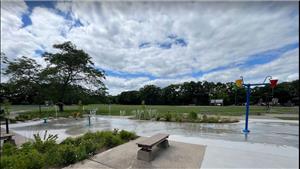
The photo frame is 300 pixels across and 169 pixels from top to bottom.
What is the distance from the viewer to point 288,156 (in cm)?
368

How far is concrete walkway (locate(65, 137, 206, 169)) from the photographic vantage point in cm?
333

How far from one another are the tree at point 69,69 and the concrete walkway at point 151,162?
15.9 meters

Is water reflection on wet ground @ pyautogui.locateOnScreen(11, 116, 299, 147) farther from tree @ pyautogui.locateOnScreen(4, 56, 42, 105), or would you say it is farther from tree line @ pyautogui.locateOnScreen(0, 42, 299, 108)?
tree @ pyautogui.locateOnScreen(4, 56, 42, 105)

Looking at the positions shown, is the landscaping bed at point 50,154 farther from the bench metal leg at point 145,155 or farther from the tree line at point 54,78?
the tree line at point 54,78

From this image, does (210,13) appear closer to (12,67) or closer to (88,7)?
(88,7)

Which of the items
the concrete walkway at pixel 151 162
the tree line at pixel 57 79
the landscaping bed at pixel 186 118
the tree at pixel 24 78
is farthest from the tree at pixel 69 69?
the concrete walkway at pixel 151 162

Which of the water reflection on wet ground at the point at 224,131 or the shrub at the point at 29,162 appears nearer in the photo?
the shrub at the point at 29,162

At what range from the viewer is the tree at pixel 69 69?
1759cm

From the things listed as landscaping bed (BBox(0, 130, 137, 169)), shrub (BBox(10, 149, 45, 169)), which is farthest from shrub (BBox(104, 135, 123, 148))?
shrub (BBox(10, 149, 45, 169))

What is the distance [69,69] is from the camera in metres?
18.5

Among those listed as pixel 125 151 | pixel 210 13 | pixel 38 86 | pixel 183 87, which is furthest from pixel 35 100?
pixel 183 87

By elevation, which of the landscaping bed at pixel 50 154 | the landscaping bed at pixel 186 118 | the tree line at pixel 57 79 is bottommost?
the landscaping bed at pixel 186 118

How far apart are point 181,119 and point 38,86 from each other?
15619 millimetres

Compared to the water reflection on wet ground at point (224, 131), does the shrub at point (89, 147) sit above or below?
above
